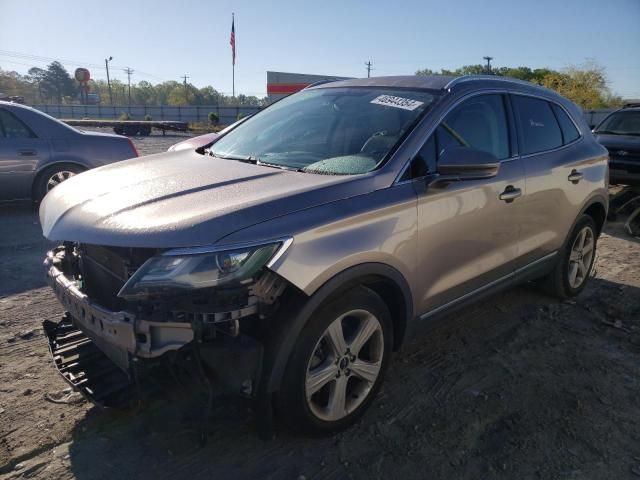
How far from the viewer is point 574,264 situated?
4.68 meters

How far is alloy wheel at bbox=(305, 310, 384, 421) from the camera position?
8.09 feet

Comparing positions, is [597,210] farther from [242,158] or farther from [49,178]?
[49,178]

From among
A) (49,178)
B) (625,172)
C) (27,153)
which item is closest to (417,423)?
(49,178)

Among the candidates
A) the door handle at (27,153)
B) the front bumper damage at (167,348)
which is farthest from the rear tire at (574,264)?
the door handle at (27,153)

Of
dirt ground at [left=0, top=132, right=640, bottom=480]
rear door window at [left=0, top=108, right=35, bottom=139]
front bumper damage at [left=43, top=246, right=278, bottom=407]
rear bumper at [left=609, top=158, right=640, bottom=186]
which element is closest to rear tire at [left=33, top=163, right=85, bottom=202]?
rear door window at [left=0, top=108, right=35, bottom=139]

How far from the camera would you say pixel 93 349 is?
261 centimetres

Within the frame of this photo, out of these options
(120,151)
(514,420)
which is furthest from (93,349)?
(120,151)

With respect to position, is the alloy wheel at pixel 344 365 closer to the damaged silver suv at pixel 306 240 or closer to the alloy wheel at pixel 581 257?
the damaged silver suv at pixel 306 240

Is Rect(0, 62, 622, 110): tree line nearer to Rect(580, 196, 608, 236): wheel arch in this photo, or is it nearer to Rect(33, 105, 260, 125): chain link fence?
Rect(33, 105, 260, 125): chain link fence

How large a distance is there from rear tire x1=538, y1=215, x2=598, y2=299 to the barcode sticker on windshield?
7.02ft

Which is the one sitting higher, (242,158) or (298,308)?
(242,158)

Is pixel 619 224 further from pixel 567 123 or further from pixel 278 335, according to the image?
pixel 278 335

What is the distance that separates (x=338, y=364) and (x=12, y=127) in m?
6.47

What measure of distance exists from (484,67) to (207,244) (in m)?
77.9
